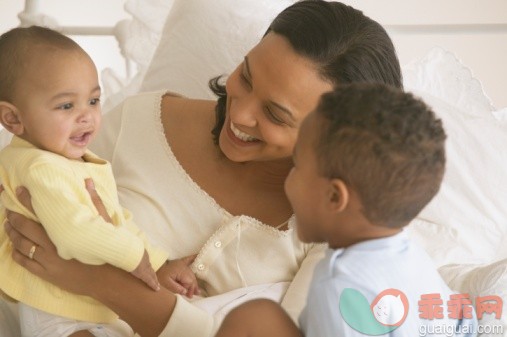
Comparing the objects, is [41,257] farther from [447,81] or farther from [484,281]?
[447,81]

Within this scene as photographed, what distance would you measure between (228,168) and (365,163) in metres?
0.72

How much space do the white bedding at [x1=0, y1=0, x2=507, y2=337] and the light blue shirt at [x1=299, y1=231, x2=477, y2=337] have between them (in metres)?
0.79

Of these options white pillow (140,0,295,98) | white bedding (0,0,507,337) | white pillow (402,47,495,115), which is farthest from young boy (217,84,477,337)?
white pillow (402,47,495,115)

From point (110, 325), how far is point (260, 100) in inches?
18.8

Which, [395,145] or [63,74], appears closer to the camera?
[395,145]

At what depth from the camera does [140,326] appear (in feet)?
4.64

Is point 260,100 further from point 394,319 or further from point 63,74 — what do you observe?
point 394,319

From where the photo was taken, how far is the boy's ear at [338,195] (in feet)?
3.41

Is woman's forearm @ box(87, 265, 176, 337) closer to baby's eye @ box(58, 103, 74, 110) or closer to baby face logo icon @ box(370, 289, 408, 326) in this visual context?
baby's eye @ box(58, 103, 74, 110)

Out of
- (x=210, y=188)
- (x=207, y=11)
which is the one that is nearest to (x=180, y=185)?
(x=210, y=188)

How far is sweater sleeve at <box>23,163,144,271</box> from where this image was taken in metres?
1.29

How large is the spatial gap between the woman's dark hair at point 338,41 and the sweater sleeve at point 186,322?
0.48 meters

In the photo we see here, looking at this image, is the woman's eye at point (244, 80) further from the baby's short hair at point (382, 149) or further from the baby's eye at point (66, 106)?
the baby's short hair at point (382, 149)

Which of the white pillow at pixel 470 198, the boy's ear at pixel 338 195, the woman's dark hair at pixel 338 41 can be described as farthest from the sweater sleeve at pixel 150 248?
the white pillow at pixel 470 198
